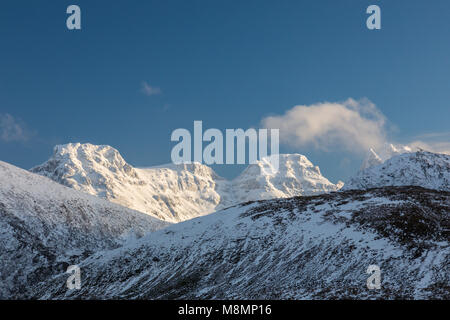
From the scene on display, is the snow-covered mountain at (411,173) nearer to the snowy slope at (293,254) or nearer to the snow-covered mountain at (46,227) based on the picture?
the snowy slope at (293,254)

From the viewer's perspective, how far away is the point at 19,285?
68000 mm

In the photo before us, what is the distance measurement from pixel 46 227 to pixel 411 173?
71.4 metres

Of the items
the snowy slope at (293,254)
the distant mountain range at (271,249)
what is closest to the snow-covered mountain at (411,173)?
the distant mountain range at (271,249)

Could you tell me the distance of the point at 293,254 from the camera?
50844 millimetres

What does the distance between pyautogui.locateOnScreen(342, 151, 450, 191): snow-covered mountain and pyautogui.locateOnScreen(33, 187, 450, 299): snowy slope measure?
12929 mm

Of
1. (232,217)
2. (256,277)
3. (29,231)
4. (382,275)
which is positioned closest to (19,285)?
(29,231)

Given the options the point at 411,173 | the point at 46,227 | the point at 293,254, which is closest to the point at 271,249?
the point at 293,254

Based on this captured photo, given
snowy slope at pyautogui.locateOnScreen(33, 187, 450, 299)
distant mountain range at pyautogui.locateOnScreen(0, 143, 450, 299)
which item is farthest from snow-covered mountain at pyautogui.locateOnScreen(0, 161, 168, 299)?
snowy slope at pyautogui.locateOnScreen(33, 187, 450, 299)

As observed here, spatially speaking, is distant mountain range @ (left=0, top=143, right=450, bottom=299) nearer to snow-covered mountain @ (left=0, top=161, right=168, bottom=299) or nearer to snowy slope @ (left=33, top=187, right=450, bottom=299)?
snowy slope @ (left=33, top=187, right=450, bottom=299)

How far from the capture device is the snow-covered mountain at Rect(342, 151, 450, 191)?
8119 cm

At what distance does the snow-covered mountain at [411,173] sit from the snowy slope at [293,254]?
12929 mm

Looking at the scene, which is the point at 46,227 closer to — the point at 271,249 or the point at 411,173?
the point at 271,249
